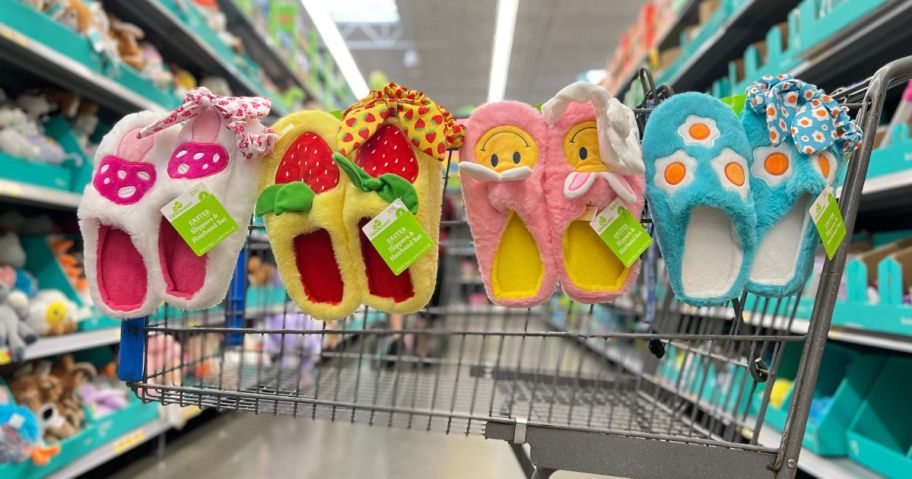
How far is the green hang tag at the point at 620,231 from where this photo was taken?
711 mm

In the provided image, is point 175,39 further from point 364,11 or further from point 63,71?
point 364,11

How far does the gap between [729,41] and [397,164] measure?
1.97 metres

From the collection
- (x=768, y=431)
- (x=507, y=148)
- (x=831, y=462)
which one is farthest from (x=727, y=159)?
(x=768, y=431)

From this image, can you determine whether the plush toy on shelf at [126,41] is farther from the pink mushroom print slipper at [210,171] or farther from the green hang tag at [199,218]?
the green hang tag at [199,218]

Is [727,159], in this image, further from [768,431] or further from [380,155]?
[768,431]

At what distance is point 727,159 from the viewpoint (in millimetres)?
708

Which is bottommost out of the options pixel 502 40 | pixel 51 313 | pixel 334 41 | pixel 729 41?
pixel 51 313

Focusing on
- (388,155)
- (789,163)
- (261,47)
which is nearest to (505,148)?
(388,155)

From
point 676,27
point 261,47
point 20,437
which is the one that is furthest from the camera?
point 261,47

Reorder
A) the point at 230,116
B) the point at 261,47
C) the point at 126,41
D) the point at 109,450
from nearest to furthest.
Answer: the point at 230,116 → the point at 109,450 → the point at 126,41 → the point at 261,47

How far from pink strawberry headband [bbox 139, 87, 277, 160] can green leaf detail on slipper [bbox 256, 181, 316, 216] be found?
77 millimetres

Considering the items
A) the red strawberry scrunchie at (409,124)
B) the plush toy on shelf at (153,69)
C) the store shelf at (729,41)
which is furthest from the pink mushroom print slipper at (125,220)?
the store shelf at (729,41)

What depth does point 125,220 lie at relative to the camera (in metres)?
0.78

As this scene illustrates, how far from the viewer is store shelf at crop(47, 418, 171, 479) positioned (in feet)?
4.85
